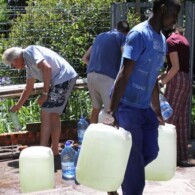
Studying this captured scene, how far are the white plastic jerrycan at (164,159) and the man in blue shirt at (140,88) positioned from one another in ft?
1.77

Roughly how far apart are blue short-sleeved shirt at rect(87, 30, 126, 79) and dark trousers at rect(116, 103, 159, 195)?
2065 millimetres

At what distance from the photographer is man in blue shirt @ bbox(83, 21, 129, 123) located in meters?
6.11

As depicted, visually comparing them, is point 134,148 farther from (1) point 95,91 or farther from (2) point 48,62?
(1) point 95,91

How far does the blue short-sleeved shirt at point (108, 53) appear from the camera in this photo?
240 inches

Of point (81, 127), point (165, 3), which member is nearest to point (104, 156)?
point (165, 3)

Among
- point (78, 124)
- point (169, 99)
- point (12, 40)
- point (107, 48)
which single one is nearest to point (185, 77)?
point (169, 99)

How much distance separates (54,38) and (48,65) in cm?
202

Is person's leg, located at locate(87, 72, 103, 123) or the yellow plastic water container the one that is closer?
the yellow plastic water container

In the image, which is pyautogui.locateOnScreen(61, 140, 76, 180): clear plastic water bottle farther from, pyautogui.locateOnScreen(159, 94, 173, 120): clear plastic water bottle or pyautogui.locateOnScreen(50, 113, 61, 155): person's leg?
pyautogui.locateOnScreen(159, 94, 173, 120): clear plastic water bottle

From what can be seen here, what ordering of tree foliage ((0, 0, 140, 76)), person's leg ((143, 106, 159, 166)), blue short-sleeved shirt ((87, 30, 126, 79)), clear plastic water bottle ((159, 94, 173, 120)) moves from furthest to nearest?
tree foliage ((0, 0, 140, 76)) < blue short-sleeved shirt ((87, 30, 126, 79)) < clear plastic water bottle ((159, 94, 173, 120)) < person's leg ((143, 106, 159, 166))

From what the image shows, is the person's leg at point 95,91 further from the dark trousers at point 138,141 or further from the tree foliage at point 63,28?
the dark trousers at point 138,141

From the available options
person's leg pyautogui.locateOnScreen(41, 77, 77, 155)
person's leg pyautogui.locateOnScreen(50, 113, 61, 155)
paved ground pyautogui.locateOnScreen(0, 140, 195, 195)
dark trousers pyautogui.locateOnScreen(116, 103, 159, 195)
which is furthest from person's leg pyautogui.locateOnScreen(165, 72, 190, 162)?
dark trousers pyautogui.locateOnScreen(116, 103, 159, 195)

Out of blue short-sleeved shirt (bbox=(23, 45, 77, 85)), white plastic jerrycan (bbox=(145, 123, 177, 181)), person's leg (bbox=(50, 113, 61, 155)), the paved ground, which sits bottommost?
the paved ground

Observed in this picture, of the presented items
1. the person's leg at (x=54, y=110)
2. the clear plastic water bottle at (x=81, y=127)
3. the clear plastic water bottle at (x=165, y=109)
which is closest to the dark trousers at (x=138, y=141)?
the clear plastic water bottle at (x=165, y=109)
